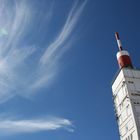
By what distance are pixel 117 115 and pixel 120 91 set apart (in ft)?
24.3

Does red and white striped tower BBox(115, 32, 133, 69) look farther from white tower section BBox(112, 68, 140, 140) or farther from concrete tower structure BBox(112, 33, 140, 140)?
white tower section BBox(112, 68, 140, 140)

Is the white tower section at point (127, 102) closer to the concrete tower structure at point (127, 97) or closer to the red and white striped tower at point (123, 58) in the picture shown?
the concrete tower structure at point (127, 97)

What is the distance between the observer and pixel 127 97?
238ft

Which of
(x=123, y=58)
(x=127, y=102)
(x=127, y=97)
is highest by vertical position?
(x=123, y=58)

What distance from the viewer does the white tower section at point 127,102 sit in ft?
220

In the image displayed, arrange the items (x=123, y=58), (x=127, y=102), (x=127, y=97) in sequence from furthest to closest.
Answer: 1. (x=123, y=58)
2. (x=127, y=97)
3. (x=127, y=102)

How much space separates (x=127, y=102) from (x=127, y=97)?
1.41 metres

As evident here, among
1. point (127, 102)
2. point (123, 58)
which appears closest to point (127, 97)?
point (127, 102)

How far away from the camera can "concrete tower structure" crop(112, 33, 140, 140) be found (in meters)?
67.4

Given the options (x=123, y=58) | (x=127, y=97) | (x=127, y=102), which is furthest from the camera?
(x=123, y=58)

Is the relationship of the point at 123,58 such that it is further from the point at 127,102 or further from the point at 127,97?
the point at 127,102

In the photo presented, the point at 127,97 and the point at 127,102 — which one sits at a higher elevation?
the point at 127,97

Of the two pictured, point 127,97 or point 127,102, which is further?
point 127,97

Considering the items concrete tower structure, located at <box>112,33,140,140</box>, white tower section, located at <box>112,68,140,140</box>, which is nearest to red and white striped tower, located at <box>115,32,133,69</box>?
concrete tower structure, located at <box>112,33,140,140</box>
